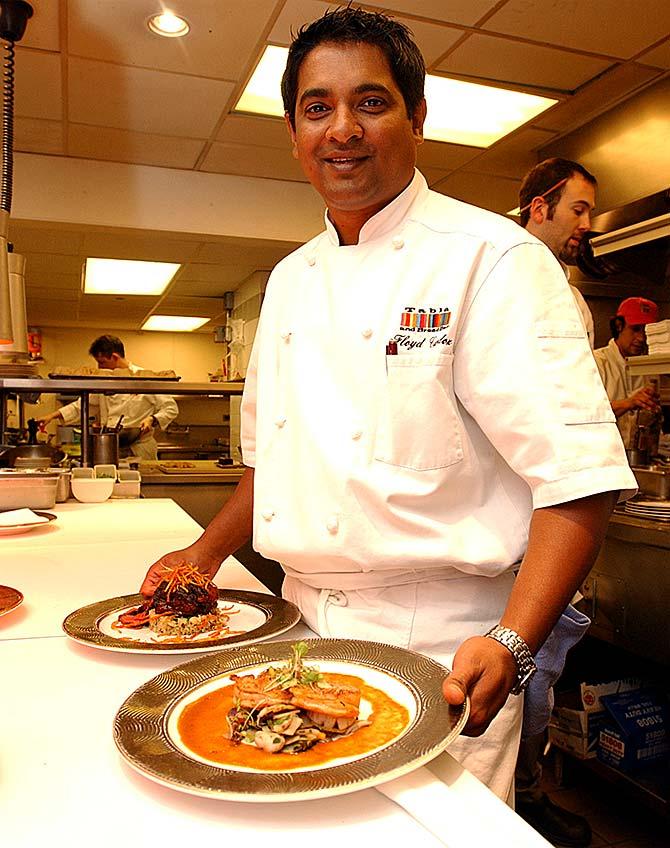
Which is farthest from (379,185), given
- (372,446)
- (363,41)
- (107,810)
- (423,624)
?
(107,810)

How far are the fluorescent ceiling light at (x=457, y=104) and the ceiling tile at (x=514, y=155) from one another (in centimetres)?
11

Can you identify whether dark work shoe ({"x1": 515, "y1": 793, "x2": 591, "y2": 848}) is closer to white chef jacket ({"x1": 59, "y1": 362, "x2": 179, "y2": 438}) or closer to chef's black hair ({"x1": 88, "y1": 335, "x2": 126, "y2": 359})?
white chef jacket ({"x1": 59, "y1": 362, "x2": 179, "y2": 438})

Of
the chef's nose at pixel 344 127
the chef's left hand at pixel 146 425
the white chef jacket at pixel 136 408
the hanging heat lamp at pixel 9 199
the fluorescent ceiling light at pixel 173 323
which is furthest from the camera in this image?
the fluorescent ceiling light at pixel 173 323

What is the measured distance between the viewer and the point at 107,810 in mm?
662

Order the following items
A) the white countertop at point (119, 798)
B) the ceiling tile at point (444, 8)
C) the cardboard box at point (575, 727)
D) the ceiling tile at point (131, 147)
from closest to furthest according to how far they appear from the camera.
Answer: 1. the white countertop at point (119, 798)
2. the cardboard box at point (575, 727)
3. the ceiling tile at point (444, 8)
4. the ceiling tile at point (131, 147)

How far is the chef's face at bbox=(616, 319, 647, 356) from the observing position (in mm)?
4039

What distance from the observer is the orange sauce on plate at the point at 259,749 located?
2.33ft

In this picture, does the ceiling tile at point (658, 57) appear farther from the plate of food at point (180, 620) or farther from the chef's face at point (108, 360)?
the chef's face at point (108, 360)

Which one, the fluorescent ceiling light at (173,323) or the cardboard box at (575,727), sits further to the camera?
the fluorescent ceiling light at (173,323)

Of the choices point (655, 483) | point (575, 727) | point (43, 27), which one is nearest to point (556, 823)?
point (575, 727)

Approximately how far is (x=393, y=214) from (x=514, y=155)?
159 inches

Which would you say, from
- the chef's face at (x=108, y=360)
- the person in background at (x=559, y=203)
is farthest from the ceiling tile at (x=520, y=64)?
the chef's face at (x=108, y=360)

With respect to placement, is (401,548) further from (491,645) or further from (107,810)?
(107,810)

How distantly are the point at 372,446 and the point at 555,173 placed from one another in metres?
2.24
